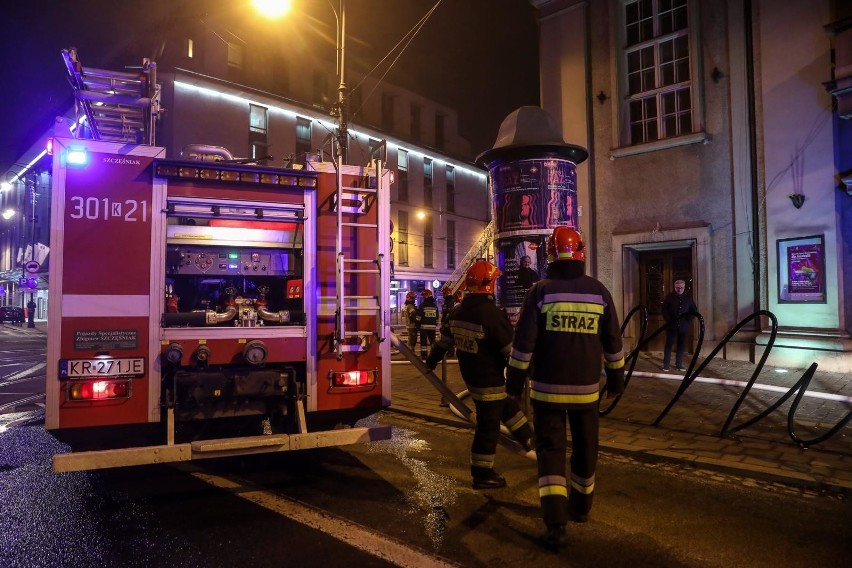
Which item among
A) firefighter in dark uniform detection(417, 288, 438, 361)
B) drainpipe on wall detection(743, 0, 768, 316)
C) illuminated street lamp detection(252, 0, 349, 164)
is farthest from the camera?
firefighter in dark uniform detection(417, 288, 438, 361)

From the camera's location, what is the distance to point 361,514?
4.11 metres

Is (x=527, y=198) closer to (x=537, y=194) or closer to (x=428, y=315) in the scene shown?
(x=537, y=194)

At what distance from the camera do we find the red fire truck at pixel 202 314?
4.22m

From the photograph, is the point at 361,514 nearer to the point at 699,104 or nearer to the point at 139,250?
the point at 139,250

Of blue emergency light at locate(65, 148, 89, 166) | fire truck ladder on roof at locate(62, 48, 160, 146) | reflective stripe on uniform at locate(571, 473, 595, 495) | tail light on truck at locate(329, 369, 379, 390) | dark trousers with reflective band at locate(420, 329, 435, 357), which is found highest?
fire truck ladder on roof at locate(62, 48, 160, 146)

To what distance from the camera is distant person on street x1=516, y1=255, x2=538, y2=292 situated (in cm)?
1140

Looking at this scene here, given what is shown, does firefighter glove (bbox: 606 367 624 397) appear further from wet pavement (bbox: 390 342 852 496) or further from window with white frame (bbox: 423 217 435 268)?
window with white frame (bbox: 423 217 435 268)

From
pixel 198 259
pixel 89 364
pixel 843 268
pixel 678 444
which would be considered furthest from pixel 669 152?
pixel 89 364

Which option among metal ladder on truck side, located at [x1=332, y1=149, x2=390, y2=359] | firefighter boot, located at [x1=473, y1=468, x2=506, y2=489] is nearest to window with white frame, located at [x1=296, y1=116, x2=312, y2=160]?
metal ladder on truck side, located at [x1=332, y1=149, x2=390, y2=359]

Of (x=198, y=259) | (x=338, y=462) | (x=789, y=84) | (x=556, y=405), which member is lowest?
(x=338, y=462)

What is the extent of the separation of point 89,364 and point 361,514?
7.70 feet

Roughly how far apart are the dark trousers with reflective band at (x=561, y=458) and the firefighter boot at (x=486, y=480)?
0.82 m

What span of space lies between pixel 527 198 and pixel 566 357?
8166 mm

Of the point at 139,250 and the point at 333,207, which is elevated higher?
the point at 333,207
